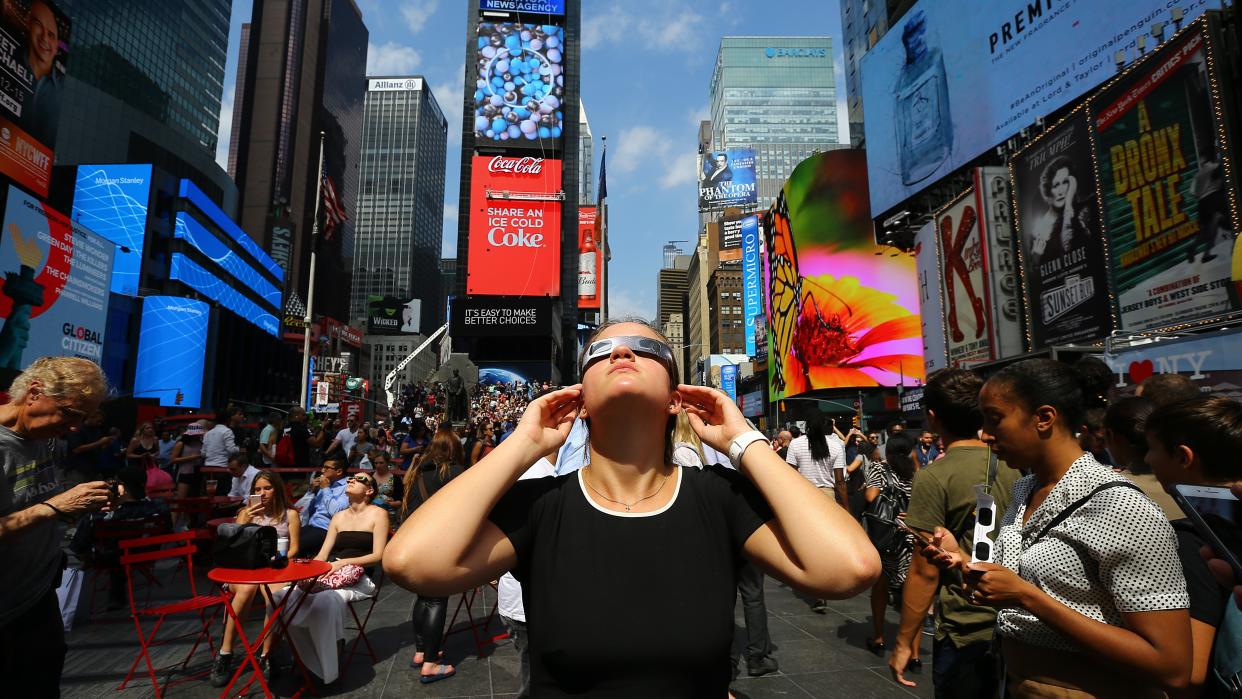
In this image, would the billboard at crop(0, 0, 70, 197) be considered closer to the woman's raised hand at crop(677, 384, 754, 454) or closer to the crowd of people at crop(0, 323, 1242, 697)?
the crowd of people at crop(0, 323, 1242, 697)

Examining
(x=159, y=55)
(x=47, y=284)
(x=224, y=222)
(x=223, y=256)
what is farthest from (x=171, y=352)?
(x=159, y=55)

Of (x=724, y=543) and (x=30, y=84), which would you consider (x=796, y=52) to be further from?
(x=724, y=543)

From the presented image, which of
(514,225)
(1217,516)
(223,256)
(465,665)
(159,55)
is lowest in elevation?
(465,665)

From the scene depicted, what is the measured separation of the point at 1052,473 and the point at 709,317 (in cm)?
10875

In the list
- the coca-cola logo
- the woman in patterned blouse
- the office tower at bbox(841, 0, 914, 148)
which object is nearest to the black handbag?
the woman in patterned blouse

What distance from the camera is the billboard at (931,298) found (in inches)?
862

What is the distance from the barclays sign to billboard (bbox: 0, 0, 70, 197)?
453 feet

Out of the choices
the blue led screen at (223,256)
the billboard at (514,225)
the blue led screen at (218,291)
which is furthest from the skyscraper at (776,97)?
the blue led screen at (218,291)

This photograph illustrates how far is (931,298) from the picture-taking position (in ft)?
75.5

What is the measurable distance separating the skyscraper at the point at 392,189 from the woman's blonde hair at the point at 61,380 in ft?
534

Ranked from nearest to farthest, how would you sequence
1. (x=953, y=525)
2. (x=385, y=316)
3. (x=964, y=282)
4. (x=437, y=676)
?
(x=953, y=525) < (x=437, y=676) < (x=964, y=282) < (x=385, y=316)

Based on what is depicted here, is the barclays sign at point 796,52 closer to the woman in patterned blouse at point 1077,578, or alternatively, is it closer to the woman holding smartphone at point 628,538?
the woman in patterned blouse at point 1077,578

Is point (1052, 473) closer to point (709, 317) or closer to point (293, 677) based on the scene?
point (293, 677)

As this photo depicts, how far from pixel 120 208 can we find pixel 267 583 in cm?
4972
